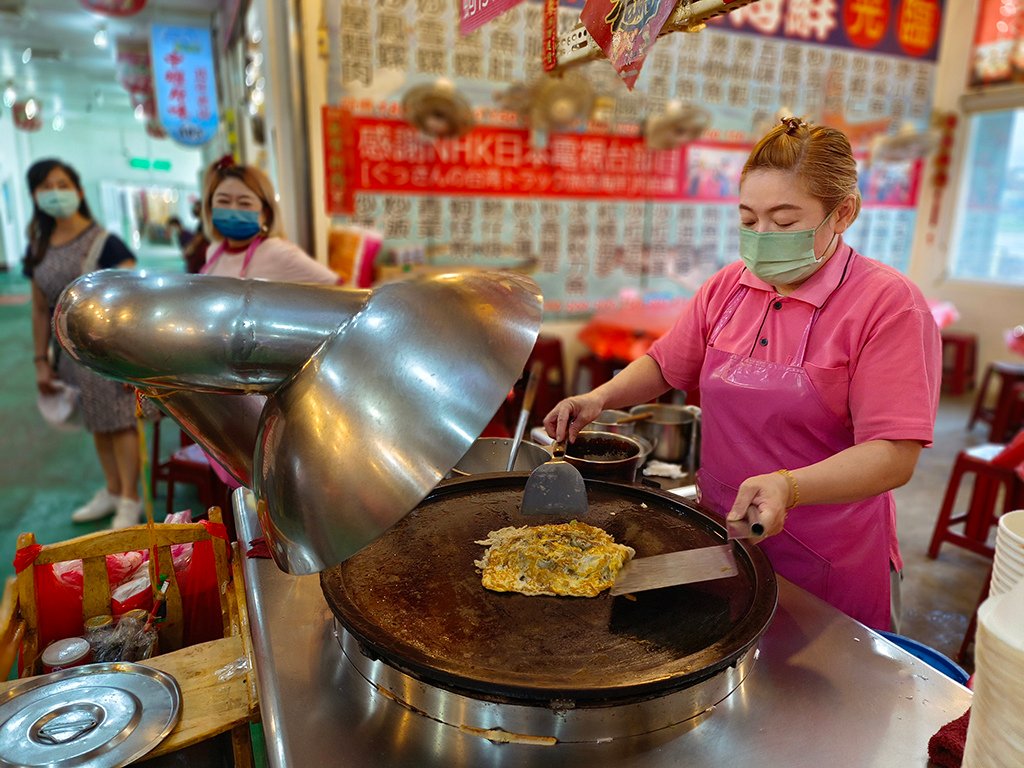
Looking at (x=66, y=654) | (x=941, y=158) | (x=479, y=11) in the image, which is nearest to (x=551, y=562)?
(x=66, y=654)

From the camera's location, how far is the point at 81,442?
5.98 m

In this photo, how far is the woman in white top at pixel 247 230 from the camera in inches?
129

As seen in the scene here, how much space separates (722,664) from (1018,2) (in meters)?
8.55

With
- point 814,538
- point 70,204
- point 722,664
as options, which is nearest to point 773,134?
point 814,538

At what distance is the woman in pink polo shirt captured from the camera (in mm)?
1430

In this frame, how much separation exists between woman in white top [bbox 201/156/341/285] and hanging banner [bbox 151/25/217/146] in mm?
4773

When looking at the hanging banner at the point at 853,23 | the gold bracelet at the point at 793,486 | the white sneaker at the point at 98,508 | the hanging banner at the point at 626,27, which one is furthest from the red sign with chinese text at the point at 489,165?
the gold bracelet at the point at 793,486

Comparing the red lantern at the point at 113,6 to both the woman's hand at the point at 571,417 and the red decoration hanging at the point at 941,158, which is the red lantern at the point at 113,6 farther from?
the red decoration hanging at the point at 941,158

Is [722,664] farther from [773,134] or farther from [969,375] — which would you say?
[969,375]

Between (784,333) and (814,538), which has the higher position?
(784,333)

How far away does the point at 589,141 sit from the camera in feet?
19.1

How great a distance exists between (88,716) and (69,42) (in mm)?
12383

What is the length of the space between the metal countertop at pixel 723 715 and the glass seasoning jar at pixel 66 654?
0.62 m

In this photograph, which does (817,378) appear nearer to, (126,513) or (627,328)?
(126,513)
